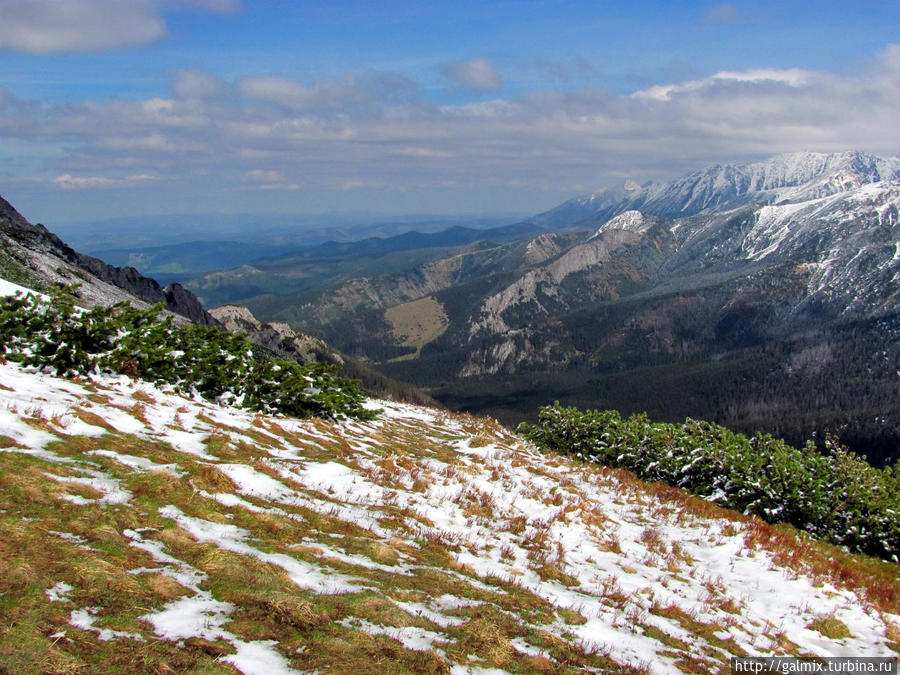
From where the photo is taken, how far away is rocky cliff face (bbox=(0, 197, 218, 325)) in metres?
76.2

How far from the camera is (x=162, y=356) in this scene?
971 inches

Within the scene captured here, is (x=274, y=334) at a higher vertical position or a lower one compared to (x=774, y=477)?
lower

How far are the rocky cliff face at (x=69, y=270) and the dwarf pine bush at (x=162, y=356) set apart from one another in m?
45.4

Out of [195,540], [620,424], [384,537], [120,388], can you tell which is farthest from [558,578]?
[620,424]

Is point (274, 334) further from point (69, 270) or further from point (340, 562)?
point (340, 562)

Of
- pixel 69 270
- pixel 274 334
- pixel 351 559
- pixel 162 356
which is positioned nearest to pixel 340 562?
pixel 351 559

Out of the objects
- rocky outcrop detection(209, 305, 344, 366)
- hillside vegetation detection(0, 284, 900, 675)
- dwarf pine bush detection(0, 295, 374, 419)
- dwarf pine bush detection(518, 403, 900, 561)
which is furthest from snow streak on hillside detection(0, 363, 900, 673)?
rocky outcrop detection(209, 305, 344, 366)

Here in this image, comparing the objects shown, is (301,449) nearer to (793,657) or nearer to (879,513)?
(793,657)

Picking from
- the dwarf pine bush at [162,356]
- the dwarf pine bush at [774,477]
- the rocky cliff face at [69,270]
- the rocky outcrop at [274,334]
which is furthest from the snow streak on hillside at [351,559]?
the rocky outcrop at [274,334]

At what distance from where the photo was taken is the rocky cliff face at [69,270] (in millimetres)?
76188

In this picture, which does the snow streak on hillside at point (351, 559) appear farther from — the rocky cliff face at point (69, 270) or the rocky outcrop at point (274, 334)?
the rocky outcrop at point (274, 334)

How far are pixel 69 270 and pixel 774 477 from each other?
104m

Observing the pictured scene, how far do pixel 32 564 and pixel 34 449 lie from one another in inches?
254

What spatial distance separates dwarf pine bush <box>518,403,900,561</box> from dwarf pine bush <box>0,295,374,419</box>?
693 inches
